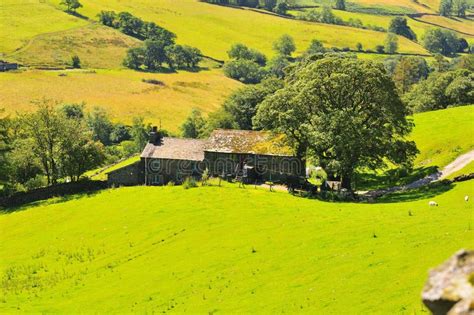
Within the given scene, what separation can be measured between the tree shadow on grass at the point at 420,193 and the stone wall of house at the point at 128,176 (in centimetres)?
4256

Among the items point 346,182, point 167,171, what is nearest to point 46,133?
point 167,171

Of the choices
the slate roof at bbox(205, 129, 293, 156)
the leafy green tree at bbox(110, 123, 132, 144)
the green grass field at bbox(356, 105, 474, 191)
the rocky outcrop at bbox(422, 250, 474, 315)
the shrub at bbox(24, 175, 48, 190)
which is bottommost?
the leafy green tree at bbox(110, 123, 132, 144)

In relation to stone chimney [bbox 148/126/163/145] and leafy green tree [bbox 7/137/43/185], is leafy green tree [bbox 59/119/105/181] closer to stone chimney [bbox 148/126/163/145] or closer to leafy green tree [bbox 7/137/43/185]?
leafy green tree [bbox 7/137/43/185]

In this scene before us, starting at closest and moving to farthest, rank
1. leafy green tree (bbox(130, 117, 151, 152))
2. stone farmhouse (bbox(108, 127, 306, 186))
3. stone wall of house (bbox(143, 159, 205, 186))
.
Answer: stone farmhouse (bbox(108, 127, 306, 186)), stone wall of house (bbox(143, 159, 205, 186)), leafy green tree (bbox(130, 117, 151, 152))

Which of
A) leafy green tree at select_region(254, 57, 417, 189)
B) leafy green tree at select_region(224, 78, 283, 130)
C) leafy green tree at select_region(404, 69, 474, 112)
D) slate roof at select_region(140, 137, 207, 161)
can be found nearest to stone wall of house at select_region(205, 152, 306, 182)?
slate roof at select_region(140, 137, 207, 161)

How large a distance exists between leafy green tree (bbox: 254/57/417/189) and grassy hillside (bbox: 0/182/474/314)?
8.98m

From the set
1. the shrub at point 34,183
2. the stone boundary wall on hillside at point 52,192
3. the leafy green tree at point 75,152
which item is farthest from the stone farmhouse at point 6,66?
the stone boundary wall on hillside at point 52,192

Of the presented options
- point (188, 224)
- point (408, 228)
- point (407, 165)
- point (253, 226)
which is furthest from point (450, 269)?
point (407, 165)

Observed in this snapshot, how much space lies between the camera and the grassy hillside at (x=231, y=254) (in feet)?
103

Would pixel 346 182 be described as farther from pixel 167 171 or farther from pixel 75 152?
pixel 75 152

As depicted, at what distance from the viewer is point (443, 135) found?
269 feet

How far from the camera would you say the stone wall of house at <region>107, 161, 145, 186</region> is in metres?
84.9

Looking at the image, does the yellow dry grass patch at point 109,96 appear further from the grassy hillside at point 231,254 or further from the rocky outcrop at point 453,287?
the rocky outcrop at point 453,287

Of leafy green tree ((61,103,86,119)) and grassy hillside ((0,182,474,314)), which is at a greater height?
grassy hillside ((0,182,474,314))
